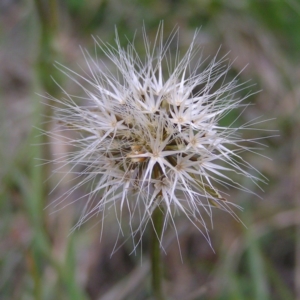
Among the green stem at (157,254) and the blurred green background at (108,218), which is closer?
the green stem at (157,254)

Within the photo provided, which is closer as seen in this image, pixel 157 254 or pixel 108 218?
pixel 157 254

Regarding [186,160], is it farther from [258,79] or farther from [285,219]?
[258,79]

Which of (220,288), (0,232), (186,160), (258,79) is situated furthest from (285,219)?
(0,232)

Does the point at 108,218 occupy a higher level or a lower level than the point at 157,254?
higher

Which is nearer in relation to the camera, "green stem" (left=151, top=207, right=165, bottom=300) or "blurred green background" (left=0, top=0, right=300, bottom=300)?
"green stem" (left=151, top=207, right=165, bottom=300)
